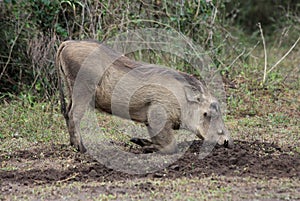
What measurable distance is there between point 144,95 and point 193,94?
0.48 meters

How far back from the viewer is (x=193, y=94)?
571 cm

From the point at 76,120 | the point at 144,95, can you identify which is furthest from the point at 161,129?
the point at 76,120

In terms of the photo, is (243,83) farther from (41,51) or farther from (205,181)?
(205,181)

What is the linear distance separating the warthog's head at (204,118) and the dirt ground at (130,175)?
155 mm

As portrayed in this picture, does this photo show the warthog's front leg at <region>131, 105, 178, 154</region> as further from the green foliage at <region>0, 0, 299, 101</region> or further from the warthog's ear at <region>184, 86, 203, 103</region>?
the green foliage at <region>0, 0, 299, 101</region>

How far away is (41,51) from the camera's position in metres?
8.23

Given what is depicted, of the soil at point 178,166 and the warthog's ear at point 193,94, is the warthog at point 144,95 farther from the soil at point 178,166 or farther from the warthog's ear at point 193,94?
the soil at point 178,166

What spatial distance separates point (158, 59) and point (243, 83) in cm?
135

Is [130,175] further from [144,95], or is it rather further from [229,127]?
[229,127]

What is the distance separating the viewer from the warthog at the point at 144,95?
5637 millimetres

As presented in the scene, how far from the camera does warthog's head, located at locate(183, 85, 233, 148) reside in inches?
224

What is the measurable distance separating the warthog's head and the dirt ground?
15cm

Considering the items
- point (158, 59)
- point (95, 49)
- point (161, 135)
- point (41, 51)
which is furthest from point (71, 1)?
point (161, 135)

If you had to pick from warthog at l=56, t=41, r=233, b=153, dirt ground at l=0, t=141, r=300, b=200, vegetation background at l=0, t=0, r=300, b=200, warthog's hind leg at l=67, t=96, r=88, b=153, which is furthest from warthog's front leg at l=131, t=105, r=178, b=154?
vegetation background at l=0, t=0, r=300, b=200
